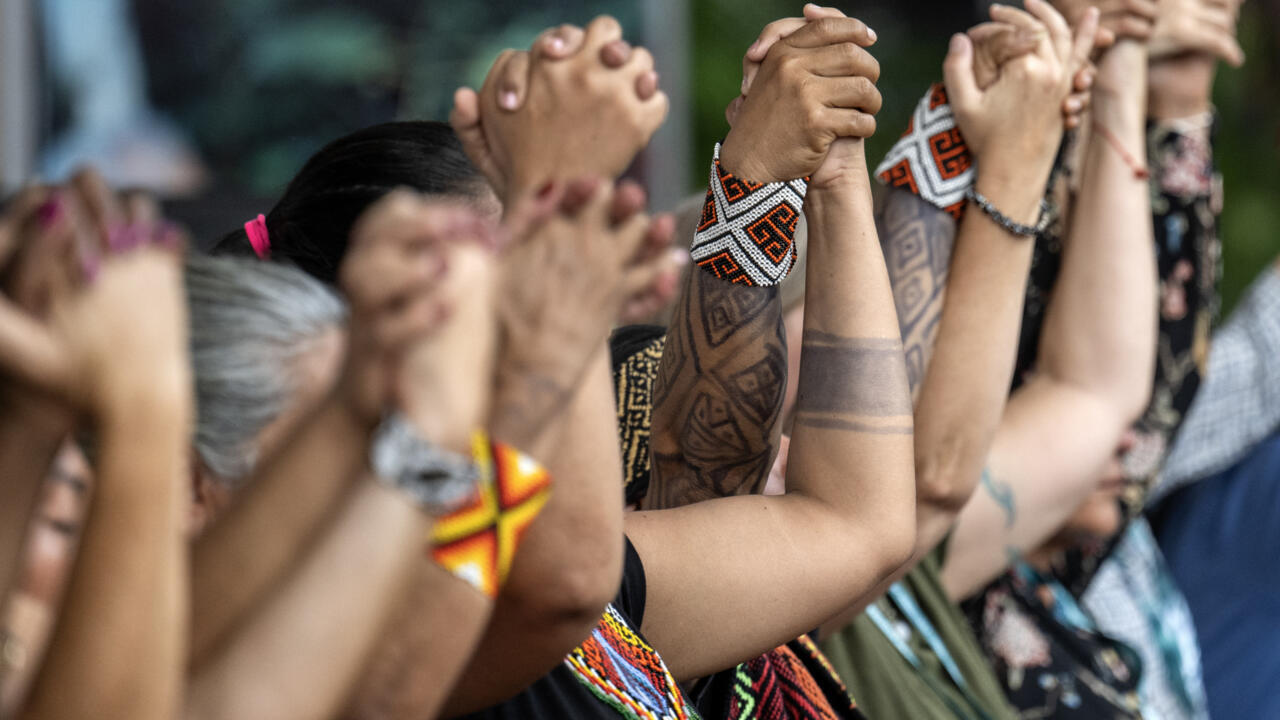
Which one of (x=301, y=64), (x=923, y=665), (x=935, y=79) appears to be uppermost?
(x=301, y=64)

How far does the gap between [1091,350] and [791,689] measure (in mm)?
782

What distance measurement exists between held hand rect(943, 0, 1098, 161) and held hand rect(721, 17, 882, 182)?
0.90ft

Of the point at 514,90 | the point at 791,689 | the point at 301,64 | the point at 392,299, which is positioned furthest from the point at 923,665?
the point at 301,64

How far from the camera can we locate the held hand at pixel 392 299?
20.9 inches

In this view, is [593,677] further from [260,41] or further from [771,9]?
[771,9]

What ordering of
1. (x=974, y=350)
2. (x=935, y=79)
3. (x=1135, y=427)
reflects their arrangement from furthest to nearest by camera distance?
1. (x=935, y=79)
2. (x=1135, y=427)
3. (x=974, y=350)

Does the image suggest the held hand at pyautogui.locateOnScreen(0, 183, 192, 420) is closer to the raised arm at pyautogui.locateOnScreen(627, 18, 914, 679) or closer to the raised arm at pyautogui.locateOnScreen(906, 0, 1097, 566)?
the raised arm at pyautogui.locateOnScreen(627, 18, 914, 679)

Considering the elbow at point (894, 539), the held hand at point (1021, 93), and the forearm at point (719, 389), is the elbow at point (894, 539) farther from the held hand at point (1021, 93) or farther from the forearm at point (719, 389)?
the held hand at point (1021, 93)

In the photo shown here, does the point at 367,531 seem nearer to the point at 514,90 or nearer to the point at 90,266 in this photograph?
the point at 90,266

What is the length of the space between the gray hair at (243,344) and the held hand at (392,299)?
0.49 feet

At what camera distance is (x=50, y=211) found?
54 centimetres

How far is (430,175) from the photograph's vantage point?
3.56 feet

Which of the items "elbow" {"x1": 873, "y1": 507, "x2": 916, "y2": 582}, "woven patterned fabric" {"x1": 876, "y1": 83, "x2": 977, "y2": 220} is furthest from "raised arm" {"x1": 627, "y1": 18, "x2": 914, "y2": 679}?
"woven patterned fabric" {"x1": 876, "y1": 83, "x2": 977, "y2": 220}

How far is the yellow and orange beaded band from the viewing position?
1.93 feet
